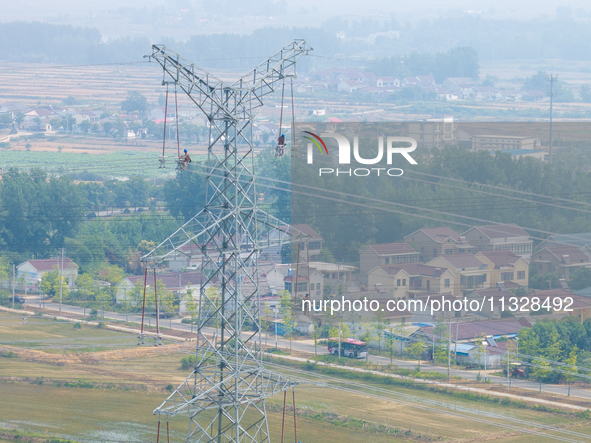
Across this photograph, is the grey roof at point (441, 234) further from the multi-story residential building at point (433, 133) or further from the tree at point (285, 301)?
the multi-story residential building at point (433, 133)

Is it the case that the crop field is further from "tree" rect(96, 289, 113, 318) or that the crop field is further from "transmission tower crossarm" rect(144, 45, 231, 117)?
"transmission tower crossarm" rect(144, 45, 231, 117)

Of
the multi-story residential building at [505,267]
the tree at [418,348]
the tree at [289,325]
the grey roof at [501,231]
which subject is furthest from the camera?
the grey roof at [501,231]

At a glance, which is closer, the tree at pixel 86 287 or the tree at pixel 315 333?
the tree at pixel 315 333

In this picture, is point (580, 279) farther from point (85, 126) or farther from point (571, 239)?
point (85, 126)

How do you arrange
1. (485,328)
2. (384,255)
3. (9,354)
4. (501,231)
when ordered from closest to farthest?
(9,354), (485,328), (384,255), (501,231)

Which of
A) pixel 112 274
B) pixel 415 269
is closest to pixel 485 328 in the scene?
pixel 415 269

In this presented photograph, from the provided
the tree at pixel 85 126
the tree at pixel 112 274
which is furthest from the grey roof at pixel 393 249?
the tree at pixel 85 126

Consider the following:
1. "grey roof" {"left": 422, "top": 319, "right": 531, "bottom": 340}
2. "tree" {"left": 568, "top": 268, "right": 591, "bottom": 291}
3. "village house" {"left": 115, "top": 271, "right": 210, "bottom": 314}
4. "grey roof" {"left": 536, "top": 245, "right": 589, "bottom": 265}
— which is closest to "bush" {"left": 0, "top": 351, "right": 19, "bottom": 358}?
"village house" {"left": 115, "top": 271, "right": 210, "bottom": 314}
